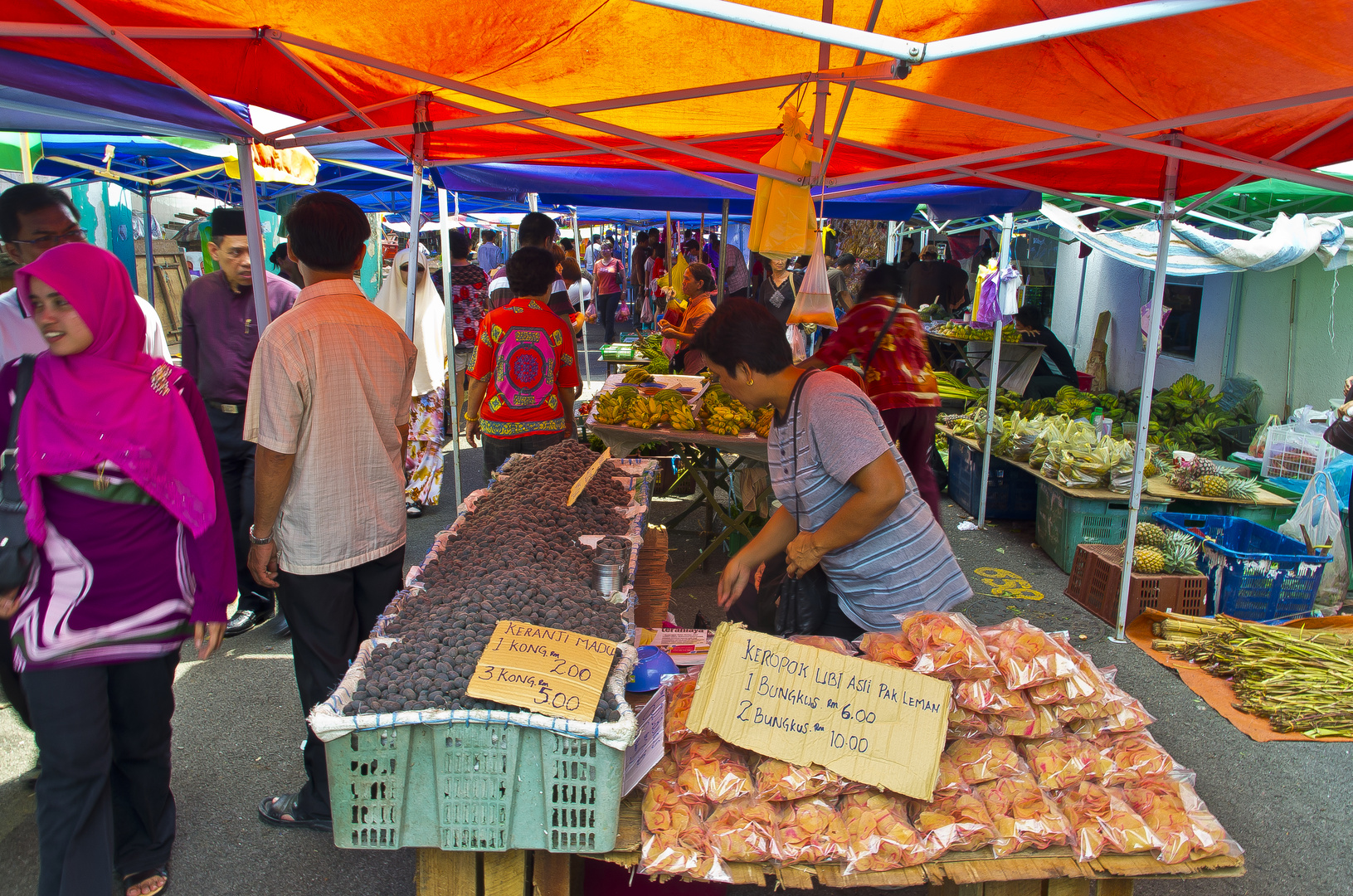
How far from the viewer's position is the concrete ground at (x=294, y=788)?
2764 millimetres

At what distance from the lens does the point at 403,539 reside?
300 centimetres

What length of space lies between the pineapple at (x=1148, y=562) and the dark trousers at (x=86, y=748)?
4868mm

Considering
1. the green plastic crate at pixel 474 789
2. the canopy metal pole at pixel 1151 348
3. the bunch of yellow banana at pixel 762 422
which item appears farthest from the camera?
the bunch of yellow banana at pixel 762 422

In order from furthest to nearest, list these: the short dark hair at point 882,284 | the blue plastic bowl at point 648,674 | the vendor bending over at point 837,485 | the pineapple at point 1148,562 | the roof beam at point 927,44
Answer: the pineapple at point 1148,562 < the short dark hair at point 882,284 < the vendor bending over at point 837,485 < the blue plastic bowl at point 648,674 < the roof beam at point 927,44

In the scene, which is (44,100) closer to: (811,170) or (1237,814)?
(811,170)

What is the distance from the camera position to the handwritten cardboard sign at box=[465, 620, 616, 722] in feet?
5.99

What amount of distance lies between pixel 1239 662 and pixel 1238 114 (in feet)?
8.96

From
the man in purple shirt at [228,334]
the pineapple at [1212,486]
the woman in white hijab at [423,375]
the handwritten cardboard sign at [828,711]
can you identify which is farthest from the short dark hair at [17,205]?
the pineapple at [1212,486]

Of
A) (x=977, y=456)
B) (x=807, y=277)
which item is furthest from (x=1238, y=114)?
(x=977, y=456)

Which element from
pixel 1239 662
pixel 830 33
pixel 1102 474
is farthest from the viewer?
pixel 1102 474

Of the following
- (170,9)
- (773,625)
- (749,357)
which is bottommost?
(773,625)

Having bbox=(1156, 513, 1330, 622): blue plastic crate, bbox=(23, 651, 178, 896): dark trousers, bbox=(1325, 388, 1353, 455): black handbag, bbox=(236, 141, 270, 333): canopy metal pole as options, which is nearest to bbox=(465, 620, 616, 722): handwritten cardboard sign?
bbox=(23, 651, 178, 896): dark trousers

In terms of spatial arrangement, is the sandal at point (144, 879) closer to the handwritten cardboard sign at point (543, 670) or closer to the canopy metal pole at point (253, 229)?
the handwritten cardboard sign at point (543, 670)

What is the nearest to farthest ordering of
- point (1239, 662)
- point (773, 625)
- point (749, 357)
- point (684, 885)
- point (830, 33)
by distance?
point (830, 33), point (684, 885), point (749, 357), point (773, 625), point (1239, 662)
